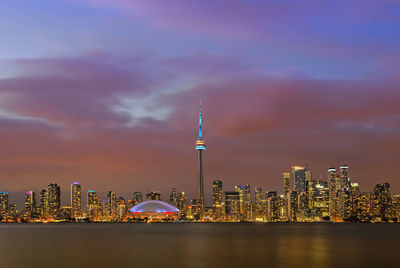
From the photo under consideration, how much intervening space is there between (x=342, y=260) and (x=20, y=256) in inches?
2004

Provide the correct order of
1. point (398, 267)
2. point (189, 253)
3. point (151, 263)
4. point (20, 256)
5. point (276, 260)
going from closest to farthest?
point (398, 267), point (151, 263), point (276, 260), point (20, 256), point (189, 253)

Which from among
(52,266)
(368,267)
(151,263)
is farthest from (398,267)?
(52,266)

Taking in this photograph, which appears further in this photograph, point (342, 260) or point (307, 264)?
point (342, 260)

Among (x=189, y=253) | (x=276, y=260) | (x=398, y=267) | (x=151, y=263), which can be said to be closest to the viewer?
(x=398, y=267)

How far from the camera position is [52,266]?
2756 inches

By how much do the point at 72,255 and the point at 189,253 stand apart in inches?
786

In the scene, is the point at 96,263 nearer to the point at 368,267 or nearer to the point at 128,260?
the point at 128,260

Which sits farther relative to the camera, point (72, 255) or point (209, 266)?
point (72, 255)

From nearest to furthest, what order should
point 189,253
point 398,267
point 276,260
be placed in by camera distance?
1. point 398,267
2. point 276,260
3. point 189,253

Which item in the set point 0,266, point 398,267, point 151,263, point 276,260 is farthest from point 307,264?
point 0,266

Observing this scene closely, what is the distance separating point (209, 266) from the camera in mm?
70438

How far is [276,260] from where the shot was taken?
3113 inches

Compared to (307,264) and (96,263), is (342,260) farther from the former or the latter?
(96,263)

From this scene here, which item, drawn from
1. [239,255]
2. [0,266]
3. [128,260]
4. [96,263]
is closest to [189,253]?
[239,255]
